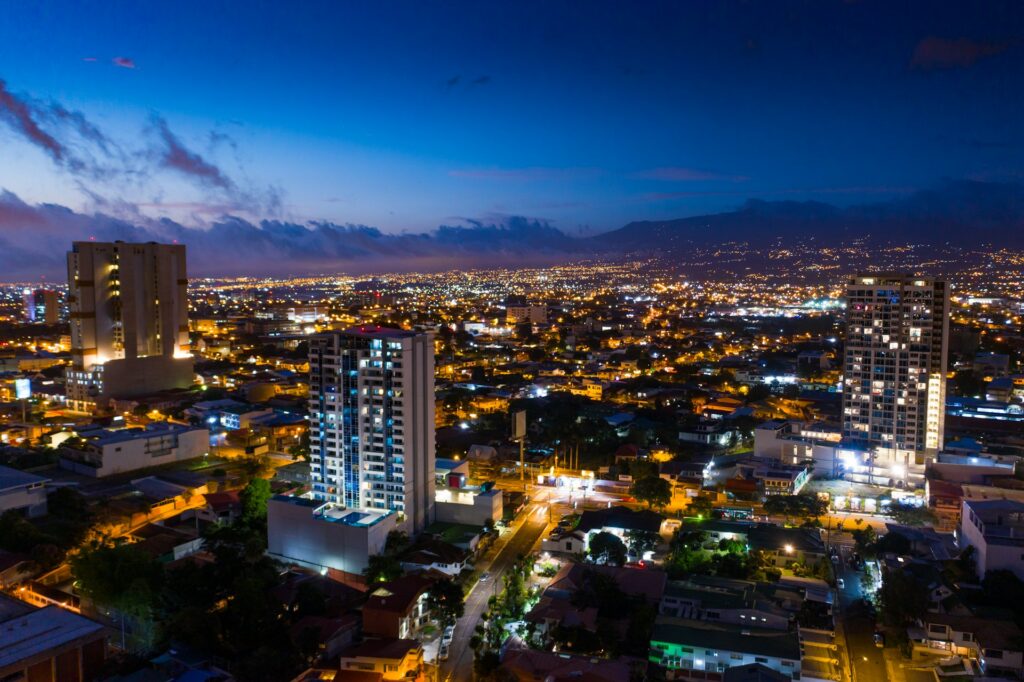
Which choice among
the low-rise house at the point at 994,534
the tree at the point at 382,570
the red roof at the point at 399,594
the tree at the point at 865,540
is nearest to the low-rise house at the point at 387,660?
the red roof at the point at 399,594

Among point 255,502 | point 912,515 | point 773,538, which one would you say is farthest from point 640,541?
point 255,502

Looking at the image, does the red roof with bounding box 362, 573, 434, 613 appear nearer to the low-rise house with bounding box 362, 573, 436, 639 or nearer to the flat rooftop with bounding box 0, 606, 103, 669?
the low-rise house with bounding box 362, 573, 436, 639

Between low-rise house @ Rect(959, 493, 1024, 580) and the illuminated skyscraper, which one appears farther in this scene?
the illuminated skyscraper

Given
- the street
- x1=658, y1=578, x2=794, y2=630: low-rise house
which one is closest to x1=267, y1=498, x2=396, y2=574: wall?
the street

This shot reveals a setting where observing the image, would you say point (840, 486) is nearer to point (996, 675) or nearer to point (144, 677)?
point (996, 675)

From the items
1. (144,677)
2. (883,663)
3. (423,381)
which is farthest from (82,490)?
(883,663)

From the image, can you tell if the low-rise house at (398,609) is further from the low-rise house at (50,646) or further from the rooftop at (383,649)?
the low-rise house at (50,646)
